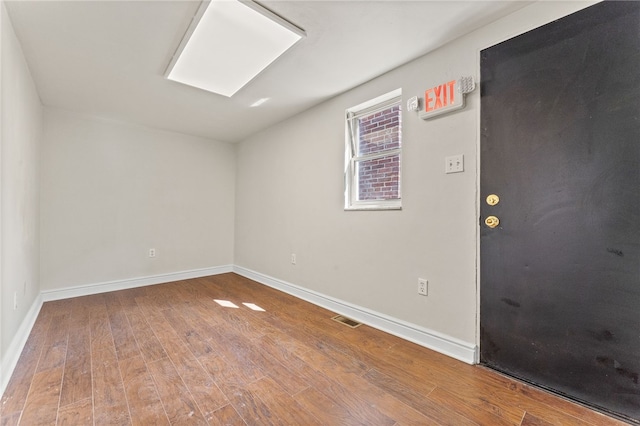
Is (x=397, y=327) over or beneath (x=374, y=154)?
beneath

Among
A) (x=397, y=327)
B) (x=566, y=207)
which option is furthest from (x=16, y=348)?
(x=566, y=207)

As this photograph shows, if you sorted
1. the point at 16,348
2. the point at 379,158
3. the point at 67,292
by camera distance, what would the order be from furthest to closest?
the point at 67,292 → the point at 379,158 → the point at 16,348

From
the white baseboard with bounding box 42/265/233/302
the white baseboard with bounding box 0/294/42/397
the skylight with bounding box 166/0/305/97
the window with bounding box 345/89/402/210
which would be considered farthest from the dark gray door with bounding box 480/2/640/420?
the white baseboard with bounding box 42/265/233/302

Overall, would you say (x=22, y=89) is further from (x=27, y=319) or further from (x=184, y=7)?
(x=27, y=319)

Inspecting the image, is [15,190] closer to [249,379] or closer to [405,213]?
[249,379]

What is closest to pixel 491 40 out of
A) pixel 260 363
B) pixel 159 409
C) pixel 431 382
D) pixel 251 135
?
pixel 431 382

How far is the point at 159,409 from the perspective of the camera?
1331mm

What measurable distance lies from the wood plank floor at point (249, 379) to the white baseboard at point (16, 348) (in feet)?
0.13

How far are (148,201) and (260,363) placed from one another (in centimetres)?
296

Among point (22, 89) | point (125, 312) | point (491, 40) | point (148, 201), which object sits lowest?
point (125, 312)

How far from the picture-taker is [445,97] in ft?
6.12

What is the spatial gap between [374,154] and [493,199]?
1108mm

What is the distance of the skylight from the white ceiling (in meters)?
0.06

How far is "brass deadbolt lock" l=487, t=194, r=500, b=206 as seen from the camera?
167 cm
